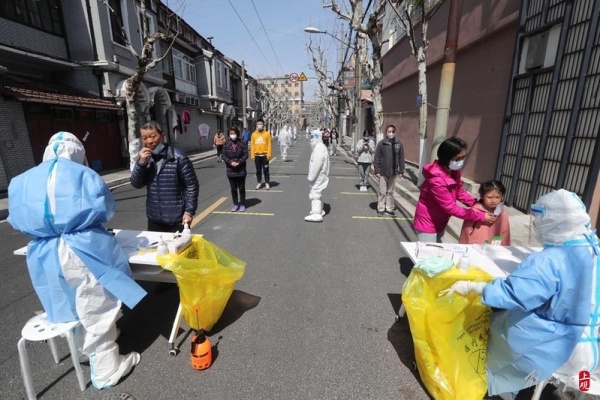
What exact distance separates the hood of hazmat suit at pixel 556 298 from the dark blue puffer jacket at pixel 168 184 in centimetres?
282

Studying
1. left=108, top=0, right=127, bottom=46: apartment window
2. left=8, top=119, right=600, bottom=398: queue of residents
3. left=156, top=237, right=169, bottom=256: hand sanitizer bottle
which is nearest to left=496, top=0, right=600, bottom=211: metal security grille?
left=8, top=119, right=600, bottom=398: queue of residents

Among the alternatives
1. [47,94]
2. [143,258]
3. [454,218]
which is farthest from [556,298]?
[47,94]

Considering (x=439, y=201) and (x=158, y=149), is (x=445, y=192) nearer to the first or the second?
(x=439, y=201)

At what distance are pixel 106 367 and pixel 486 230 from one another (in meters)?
3.47

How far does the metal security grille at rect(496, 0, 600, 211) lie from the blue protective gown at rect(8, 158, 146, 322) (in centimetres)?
631

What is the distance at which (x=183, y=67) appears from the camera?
2086cm

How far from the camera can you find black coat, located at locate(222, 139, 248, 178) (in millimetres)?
6344

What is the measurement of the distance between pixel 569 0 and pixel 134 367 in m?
7.76

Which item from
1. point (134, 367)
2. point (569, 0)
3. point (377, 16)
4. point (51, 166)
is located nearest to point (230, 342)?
point (134, 367)

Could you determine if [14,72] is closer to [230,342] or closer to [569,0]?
[230,342]

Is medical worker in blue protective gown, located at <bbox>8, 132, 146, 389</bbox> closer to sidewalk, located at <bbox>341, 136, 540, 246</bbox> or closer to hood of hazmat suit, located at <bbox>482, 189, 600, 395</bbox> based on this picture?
hood of hazmat suit, located at <bbox>482, 189, 600, 395</bbox>

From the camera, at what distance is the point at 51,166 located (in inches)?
72.9

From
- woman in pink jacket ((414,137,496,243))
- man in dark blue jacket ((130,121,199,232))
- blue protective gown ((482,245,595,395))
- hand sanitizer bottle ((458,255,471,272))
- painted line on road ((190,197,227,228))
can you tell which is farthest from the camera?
painted line on road ((190,197,227,228))

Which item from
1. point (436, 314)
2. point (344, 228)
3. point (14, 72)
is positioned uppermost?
point (14, 72)
